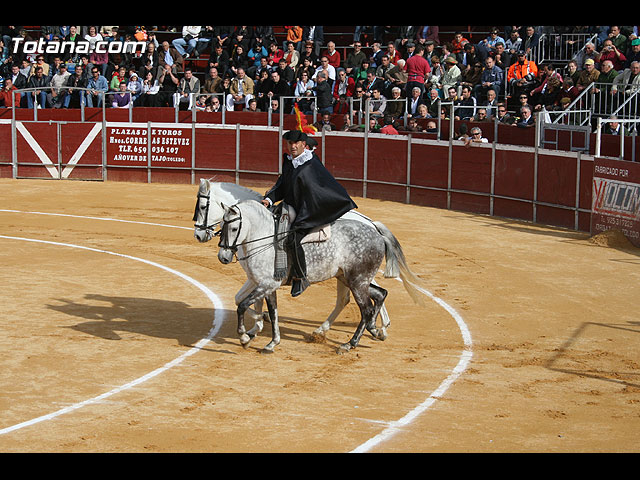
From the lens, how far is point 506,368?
10.8m

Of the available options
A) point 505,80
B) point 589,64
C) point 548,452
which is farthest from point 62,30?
point 548,452

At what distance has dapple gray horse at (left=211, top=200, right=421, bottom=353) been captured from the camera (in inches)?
433

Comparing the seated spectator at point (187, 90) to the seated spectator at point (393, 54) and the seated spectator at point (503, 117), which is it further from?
the seated spectator at point (503, 117)

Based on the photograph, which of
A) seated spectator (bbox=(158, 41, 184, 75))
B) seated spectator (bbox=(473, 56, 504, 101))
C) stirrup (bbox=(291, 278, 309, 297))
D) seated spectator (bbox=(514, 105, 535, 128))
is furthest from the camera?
seated spectator (bbox=(158, 41, 184, 75))

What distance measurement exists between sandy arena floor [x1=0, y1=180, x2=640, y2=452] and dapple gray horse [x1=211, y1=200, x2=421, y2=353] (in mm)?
524

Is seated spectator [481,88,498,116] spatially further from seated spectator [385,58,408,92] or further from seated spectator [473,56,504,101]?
seated spectator [385,58,408,92]

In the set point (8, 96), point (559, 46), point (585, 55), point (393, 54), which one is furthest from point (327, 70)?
point (8, 96)

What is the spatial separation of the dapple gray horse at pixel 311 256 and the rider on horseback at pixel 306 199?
0.42 feet

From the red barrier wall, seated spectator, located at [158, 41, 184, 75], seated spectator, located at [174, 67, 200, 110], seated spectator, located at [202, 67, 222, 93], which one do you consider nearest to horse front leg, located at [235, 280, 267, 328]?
the red barrier wall

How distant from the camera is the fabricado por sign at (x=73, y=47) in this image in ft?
112

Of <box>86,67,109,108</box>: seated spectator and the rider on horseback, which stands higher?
<box>86,67,109,108</box>: seated spectator

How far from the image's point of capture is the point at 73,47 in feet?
114
